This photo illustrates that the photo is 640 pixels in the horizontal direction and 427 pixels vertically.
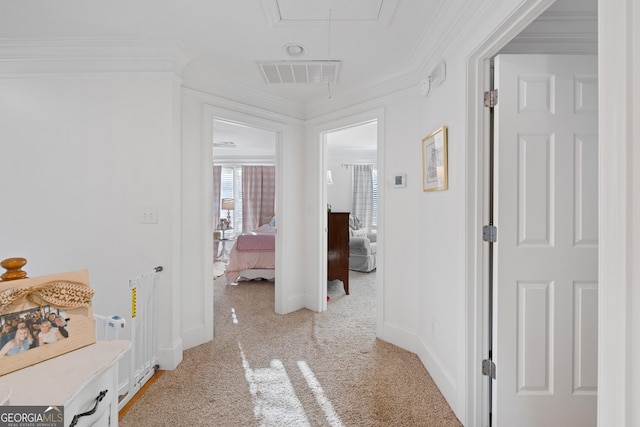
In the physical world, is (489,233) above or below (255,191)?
below

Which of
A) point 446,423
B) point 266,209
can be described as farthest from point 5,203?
point 266,209

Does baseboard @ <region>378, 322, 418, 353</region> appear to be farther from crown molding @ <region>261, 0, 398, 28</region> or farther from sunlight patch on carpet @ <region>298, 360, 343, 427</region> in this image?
crown molding @ <region>261, 0, 398, 28</region>

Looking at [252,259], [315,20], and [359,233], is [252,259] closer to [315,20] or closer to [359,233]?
[359,233]

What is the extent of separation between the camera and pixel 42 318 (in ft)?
2.91

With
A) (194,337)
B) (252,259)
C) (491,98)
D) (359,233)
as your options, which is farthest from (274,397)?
(359,233)

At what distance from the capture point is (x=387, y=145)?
8.93 ft

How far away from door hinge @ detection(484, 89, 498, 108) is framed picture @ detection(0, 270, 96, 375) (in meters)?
2.03

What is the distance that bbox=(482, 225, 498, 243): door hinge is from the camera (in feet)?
5.18

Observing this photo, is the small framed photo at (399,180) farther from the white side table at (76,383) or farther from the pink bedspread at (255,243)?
the pink bedspread at (255,243)

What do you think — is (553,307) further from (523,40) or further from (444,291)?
(523,40)

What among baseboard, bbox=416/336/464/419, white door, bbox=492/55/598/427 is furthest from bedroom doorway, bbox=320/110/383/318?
white door, bbox=492/55/598/427

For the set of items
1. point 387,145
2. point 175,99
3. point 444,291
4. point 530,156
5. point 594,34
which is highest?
point 594,34

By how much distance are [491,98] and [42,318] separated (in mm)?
2161

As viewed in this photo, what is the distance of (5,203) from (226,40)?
2053mm
